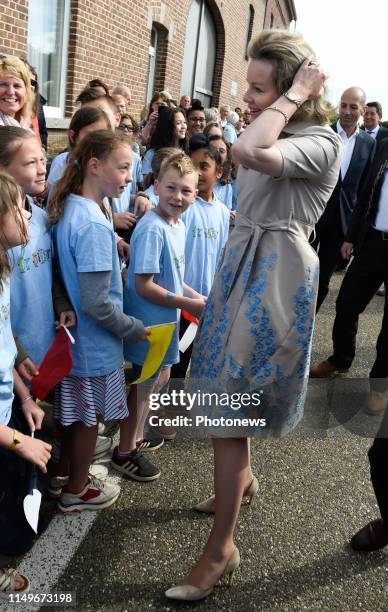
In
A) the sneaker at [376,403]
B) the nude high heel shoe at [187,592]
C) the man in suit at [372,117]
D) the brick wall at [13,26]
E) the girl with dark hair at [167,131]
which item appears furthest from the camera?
the man in suit at [372,117]

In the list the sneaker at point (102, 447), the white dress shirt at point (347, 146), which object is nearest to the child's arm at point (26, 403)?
the sneaker at point (102, 447)

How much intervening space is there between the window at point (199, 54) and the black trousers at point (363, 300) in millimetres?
10530

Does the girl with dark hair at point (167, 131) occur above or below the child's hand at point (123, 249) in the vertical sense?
above

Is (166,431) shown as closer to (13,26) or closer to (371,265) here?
(371,265)

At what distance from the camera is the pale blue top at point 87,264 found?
2.06m

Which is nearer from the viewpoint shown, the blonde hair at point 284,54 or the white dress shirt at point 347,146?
the blonde hair at point 284,54

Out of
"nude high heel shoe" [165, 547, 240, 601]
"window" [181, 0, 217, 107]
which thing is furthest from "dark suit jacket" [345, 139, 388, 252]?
"window" [181, 0, 217, 107]

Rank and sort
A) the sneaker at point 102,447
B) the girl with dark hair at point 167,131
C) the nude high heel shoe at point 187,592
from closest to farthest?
the nude high heel shoe at point 187,592 < the sneaker at point 102,447 < the girl with dark hair at point 167,131

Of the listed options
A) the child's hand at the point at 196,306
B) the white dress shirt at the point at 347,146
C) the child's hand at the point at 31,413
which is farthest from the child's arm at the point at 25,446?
the white dress shirt at the point at 347,146

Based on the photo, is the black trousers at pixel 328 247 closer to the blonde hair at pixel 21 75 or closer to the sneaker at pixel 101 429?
the sneaker at pixel 101 429

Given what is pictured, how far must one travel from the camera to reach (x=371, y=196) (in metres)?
3.77

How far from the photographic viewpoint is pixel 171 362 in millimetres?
2719

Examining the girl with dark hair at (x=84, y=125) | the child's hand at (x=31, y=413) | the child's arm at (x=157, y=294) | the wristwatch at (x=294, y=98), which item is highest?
the wristwatch at (x=294, y=98)

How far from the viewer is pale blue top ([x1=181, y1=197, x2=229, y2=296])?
3.01 meters
